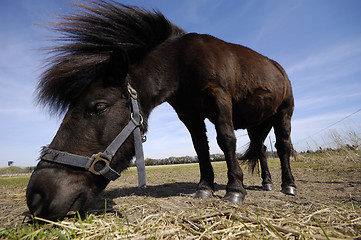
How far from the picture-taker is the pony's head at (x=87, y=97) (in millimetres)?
1779

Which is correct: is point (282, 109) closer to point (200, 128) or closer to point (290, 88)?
point (290, 88)

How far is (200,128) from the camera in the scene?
3484 mm

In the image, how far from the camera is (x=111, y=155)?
2018mm

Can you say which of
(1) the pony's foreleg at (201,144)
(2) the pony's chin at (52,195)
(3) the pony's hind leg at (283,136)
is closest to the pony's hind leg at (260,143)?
(3) the pony's hind leg at (283,136)

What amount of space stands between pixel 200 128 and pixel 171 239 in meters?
2.23

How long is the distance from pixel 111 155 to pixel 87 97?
671mm

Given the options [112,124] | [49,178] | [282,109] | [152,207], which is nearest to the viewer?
[49,178]

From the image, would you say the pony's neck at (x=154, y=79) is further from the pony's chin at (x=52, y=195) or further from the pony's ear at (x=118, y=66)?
the pony's chin at (x=52, y=195)

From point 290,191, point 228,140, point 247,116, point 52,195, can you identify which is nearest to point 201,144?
point 228,140

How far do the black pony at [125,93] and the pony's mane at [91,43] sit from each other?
0.01 metres

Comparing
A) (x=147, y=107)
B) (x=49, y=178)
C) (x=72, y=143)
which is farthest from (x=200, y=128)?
(x=49, y=178)

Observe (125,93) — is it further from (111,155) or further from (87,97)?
(111,155)

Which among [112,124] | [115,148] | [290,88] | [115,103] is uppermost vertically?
[290,88]

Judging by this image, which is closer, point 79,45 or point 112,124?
point 112,124
